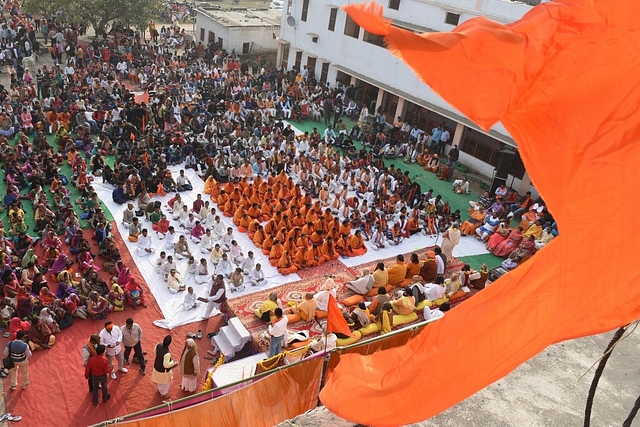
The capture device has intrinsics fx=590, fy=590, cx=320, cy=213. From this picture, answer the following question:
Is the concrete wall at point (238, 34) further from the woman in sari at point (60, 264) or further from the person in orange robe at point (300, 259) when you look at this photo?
the woman in sari at point (60, 264)

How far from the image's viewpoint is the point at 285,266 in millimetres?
12281

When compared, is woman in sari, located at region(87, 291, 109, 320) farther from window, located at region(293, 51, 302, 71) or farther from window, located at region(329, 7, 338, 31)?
window, located at region(293, 51, 302, 71)

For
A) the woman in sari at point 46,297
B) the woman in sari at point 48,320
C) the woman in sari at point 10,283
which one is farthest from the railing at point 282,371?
the woman in sari at point 10,283

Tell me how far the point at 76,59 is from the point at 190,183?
11.4 meters

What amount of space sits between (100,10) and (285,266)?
18.5m

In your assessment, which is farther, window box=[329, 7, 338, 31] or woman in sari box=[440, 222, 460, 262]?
window box=[329, 7, 338, 31]

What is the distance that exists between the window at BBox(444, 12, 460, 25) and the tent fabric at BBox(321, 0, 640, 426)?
16.8 meters

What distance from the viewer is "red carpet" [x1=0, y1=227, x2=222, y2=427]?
8.20m

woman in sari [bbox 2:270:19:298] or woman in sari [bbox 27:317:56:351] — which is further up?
woman in sari [bbox 2:270:19:298]

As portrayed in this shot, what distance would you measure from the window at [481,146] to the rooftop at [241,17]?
14.0 m

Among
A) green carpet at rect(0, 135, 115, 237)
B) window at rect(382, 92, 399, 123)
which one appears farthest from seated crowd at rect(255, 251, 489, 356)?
window at rect(382, 92, 399, 123)

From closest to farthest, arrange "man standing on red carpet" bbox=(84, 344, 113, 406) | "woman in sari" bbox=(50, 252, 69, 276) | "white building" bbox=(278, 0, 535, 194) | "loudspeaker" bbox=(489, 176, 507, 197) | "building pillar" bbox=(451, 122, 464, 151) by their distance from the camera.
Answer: "man standing on red carpet" bbox=(84, 344, 113, 406) < "woman in sari" bbox=(50, 252, 69, 276) < "loudspeaker" bbox=(489, 176, 507, 197) < "white building" bbox=(278, 0, 535, 194) < "building pillar" bbox=(451, 122, 464, 151)

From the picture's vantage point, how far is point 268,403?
23.7ft

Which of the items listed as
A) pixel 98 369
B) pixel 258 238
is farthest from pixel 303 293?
pixel 98 369
